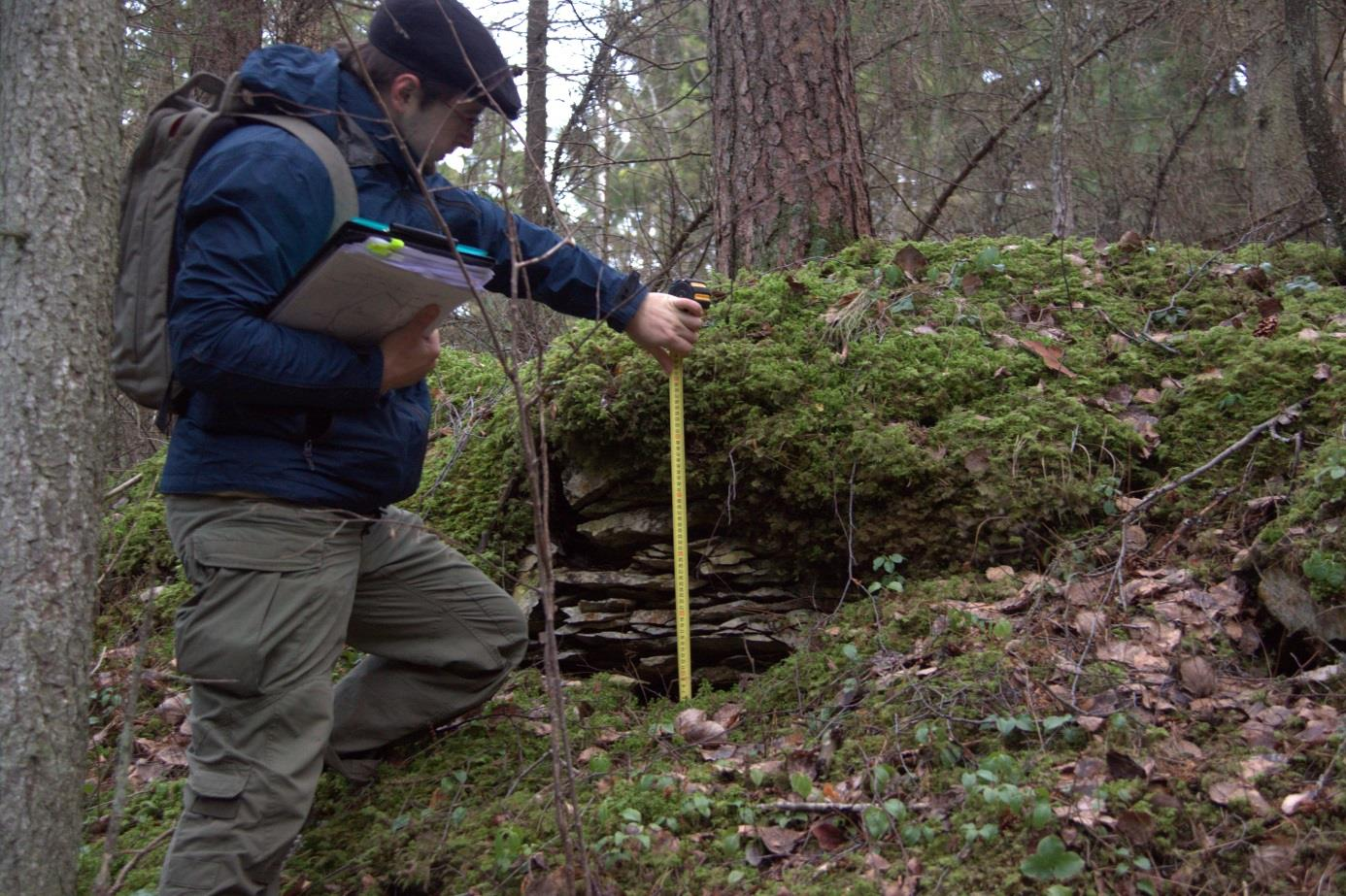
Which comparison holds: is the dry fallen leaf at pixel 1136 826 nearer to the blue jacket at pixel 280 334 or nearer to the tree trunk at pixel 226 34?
the blue jacket at pixel 280 334

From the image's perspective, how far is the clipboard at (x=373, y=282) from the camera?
2799 millimetres

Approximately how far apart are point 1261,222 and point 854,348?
170 inches

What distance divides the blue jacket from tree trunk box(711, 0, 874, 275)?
2751 millimetres

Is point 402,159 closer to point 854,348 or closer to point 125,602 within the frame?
point 854,348

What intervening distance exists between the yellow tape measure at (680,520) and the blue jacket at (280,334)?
119cm

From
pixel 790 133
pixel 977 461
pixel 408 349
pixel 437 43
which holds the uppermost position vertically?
pixel 790 133

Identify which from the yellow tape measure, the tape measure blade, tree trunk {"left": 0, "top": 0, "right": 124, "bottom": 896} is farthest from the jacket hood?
the tape measure blade

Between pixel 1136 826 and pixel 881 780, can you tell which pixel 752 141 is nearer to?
pixel 881 780

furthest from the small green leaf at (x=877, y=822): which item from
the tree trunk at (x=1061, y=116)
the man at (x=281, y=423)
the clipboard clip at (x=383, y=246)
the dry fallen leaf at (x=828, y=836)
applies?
the tree trunk at (x=1061, y=116)

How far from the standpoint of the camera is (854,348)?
4.68m

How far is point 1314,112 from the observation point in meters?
4.95

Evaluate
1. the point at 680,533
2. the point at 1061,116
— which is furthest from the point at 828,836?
the point at 1061,116

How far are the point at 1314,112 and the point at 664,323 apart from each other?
11.5ft

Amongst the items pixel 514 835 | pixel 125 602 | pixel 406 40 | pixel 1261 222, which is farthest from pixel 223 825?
pixel 1261 222
